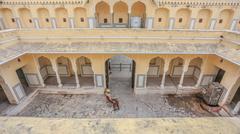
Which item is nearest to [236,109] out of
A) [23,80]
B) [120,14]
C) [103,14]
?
[120,14]

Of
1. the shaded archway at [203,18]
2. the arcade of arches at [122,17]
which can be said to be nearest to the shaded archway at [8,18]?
the arcade of arches at [122,17]

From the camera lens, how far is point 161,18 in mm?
16047

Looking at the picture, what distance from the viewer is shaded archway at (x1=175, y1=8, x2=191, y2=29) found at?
15.6 meters

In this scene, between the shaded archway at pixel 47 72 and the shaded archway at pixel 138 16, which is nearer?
the shaded archway at pixel 47 72

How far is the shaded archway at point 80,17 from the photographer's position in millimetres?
15930

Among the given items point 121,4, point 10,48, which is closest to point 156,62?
point 121,4

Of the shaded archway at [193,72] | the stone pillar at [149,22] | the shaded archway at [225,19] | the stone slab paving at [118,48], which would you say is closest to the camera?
the stone slab paving at [118,48]

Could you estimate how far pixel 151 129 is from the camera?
6.29 feet

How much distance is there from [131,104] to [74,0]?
1217cm

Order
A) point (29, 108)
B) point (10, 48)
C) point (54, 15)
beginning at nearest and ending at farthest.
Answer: point (10, 48) < point (29, 108) < point (54, 15)

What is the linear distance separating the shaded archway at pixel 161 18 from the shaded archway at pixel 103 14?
5428 millimetres

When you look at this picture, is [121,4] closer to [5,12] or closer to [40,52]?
[40,52]

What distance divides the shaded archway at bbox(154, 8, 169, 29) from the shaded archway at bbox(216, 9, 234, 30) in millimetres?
5636

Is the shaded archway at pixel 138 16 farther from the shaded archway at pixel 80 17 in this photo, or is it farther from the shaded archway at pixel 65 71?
the shaded archway at pixel 65 71
